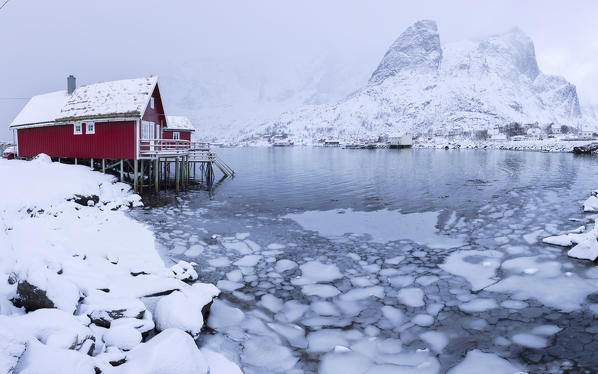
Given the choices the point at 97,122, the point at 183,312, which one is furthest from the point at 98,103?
the point at 183,312

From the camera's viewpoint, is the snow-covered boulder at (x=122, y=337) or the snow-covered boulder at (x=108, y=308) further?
the snow-covered boulder at (x=108, y=308)

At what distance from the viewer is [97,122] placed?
25.5m

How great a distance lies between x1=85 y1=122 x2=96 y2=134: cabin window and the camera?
84.6ft

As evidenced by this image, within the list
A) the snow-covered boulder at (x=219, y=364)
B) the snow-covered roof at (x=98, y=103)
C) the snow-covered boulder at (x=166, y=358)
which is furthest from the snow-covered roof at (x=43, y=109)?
the snow-covered boulder at (x=166, y=358)

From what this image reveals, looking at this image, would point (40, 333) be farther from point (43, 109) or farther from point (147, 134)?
point (43, 109)

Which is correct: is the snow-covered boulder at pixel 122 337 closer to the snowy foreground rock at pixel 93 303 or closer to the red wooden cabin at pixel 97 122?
the snowy foreground rock at pixel 93 303

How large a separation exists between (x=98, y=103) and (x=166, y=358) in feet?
86.6

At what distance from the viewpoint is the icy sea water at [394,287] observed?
632cm

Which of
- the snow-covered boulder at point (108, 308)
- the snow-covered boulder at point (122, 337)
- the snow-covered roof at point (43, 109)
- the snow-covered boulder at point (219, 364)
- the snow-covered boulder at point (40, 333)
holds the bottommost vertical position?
the snow-covered boulder at point (219, 364)

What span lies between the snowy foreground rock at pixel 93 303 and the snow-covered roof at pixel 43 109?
709 inches

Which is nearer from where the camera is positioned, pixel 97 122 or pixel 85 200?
pixel 85 200

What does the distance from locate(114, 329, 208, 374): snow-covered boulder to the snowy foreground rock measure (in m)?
0.01

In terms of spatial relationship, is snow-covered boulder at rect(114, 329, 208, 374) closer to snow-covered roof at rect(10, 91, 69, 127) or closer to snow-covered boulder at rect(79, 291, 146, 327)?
snow-covered boulder at rect(79, 291, 146, 327)

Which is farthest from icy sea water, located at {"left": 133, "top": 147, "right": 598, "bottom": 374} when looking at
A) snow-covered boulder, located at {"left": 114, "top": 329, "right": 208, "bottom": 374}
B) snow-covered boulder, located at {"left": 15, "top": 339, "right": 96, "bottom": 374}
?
snow-covered boulder, located at {"left": 15, "top": 339, "right": 96, "bottom": 374}
